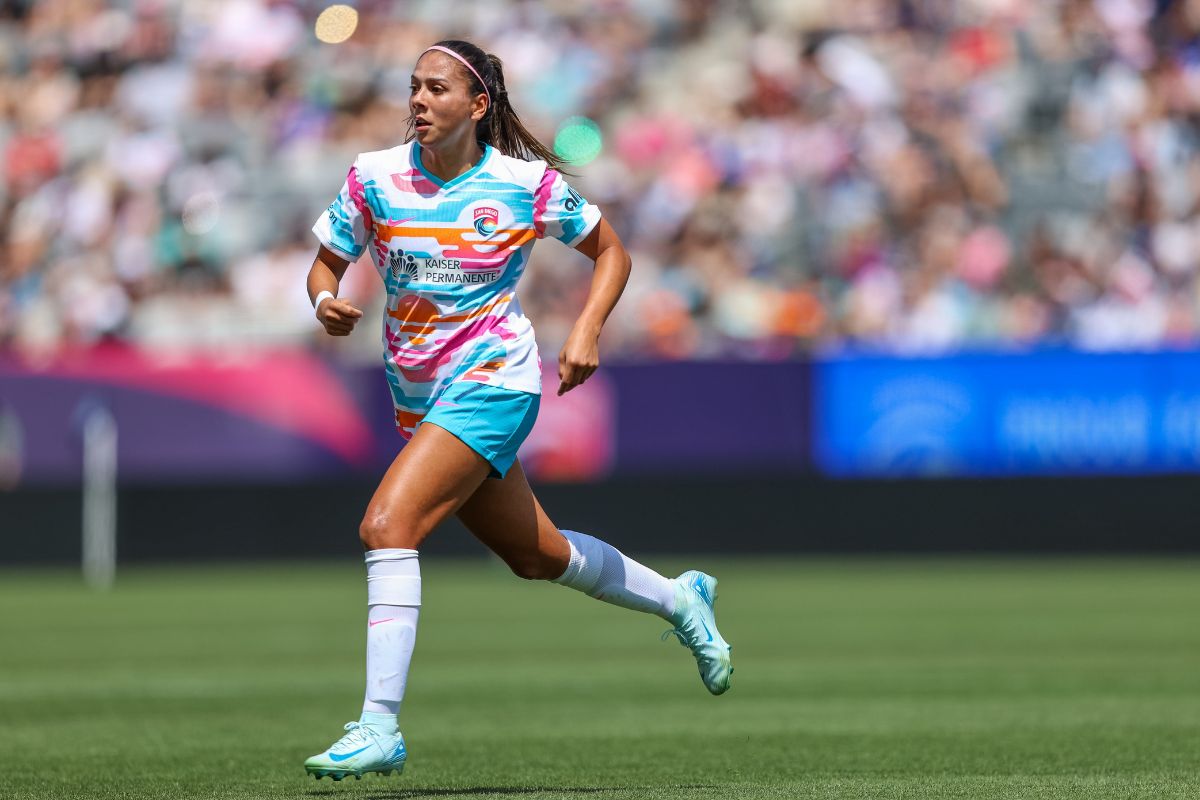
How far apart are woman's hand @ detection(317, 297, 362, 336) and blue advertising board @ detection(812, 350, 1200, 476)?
40.8 ft

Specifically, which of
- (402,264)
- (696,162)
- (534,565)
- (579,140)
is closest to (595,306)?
(402,264)

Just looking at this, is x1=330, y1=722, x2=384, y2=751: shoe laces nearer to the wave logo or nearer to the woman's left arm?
the woman's left arm

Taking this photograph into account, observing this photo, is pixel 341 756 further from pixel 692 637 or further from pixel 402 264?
pixel 692 637

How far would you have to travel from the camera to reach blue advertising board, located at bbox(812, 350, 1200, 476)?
1788 centimetres

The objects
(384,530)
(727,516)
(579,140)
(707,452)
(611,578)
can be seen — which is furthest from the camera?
(579,140)

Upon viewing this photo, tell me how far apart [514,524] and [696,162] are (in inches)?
548

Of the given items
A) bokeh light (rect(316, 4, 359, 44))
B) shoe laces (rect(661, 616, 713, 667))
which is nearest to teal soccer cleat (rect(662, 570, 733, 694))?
shoe laces (rect(661, 616, 713, 667))

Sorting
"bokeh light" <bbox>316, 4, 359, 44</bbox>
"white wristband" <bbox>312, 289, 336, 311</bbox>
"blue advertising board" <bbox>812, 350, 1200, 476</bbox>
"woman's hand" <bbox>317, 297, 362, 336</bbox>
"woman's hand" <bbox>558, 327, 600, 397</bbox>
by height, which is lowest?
"blue advertising board" <bbox>812, 350, 1200, 476</bbox>

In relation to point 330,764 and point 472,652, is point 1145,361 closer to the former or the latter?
point 472,652

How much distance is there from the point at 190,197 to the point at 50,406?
112 inches

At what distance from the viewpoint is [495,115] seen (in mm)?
6531

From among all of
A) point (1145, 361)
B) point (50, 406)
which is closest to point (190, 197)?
point (50, 406)

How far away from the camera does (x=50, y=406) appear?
60.0ft

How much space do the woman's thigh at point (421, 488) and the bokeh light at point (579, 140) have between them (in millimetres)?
14299
